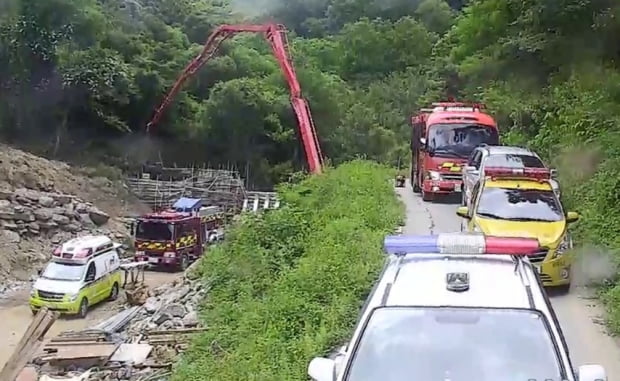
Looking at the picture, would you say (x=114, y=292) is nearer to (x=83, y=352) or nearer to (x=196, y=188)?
(x=83, y=352)

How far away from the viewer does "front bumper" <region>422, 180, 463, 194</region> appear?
2252cm

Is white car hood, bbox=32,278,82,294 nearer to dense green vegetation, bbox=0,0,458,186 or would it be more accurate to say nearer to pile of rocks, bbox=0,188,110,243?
pile of rocks, bbox=0,188,110,243

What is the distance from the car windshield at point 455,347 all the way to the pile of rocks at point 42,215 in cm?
2983

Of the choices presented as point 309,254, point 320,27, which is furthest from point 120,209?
point 320,27

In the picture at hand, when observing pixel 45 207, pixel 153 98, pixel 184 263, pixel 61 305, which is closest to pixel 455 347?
pixel 61 305

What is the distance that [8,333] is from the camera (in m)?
24.6

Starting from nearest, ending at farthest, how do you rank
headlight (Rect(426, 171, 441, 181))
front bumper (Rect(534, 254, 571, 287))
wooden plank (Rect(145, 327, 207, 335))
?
front bumper (Rect(534, 254, 571, 287)), wooden plank (Rect(145, 327, 207, 335)), headlight (Rect(426, 171, 441, 181))

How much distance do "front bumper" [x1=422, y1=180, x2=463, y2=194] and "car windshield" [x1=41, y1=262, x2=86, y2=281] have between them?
9.74 metres

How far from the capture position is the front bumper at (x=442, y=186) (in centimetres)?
2252

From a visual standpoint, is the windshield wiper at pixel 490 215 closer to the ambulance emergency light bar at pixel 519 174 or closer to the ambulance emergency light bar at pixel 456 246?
the ambulance emergency light bar at pixel 519 174

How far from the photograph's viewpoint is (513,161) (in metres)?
17.7

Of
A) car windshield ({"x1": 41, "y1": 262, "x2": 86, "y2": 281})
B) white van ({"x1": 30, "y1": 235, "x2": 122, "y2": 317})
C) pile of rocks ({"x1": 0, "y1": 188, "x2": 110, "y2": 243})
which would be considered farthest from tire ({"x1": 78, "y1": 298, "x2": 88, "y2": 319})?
pile of rocks ({"x1": 0, "y1": 188, "x2": 110, "y2": 243})

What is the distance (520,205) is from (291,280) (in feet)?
11.7

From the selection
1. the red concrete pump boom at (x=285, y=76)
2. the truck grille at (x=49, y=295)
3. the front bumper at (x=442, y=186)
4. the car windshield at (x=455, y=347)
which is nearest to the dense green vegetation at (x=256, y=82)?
the red concrete pump boom at (x=285, y=76)
